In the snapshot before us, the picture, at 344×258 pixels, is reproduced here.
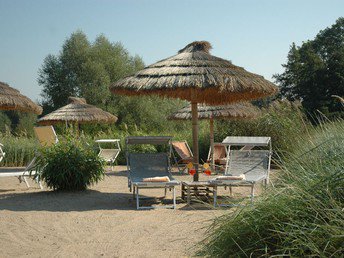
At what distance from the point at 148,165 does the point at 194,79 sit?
1.67m

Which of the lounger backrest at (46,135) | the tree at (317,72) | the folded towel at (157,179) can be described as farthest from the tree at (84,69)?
the folded towel at (157,179)

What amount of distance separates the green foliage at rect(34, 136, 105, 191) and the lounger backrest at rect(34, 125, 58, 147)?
0.39 metres

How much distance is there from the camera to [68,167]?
28.1ft

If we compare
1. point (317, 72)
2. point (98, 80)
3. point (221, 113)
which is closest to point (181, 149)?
point (221, 113)

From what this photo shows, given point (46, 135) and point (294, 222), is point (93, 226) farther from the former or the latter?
point (46, 135)

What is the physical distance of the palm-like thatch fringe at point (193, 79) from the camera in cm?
755

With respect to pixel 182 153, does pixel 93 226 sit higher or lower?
lower

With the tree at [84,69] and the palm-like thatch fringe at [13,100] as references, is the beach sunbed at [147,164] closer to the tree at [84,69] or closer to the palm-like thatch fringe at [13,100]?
the palm-like thatch fringe at [13,100]

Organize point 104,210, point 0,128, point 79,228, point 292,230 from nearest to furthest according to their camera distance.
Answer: point 292,230, point 79,228, point 104,210, point 0,128

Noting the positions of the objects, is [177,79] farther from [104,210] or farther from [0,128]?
[0,128]

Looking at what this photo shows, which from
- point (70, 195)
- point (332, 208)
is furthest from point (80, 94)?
point (332, 208)

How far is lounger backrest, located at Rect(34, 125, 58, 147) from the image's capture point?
922 centimetres

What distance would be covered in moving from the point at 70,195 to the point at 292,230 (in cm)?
593

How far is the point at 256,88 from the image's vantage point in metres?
7.91
